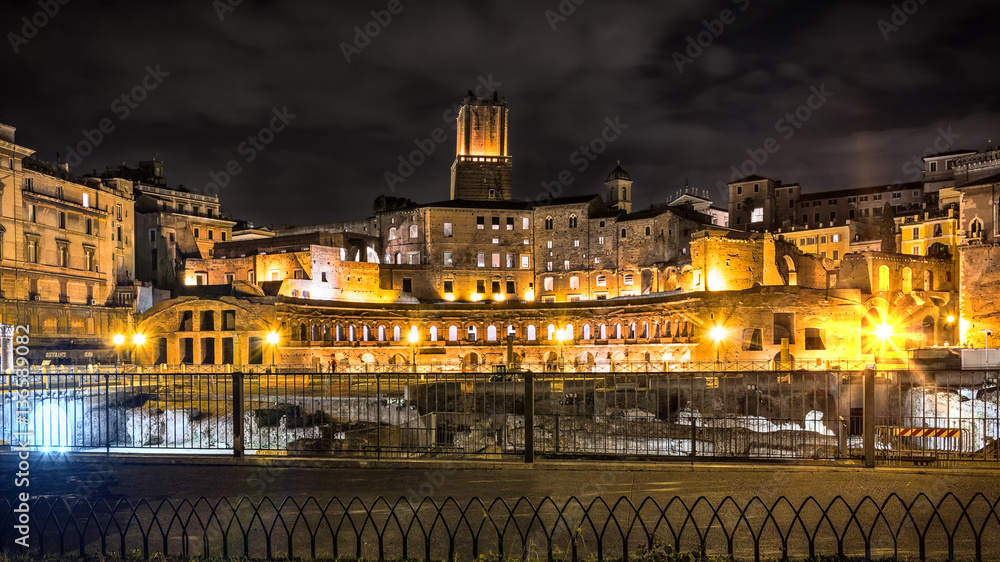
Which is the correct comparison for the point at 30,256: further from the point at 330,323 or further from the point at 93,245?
the point at 330,323

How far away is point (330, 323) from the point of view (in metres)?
55.2

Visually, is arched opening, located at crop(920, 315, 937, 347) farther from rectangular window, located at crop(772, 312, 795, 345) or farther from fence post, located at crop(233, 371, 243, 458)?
fence post, located at crop(233, 371, 243, 458)

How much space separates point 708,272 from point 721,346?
9.24 meters

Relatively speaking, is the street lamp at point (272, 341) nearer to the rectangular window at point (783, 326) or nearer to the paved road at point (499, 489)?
the rectangular window at point (783, 326)

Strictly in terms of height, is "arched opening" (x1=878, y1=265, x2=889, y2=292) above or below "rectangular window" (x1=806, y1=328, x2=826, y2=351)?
above

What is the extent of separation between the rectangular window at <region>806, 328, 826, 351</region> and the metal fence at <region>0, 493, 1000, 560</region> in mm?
43265

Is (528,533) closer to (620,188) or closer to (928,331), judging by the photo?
(928,331)

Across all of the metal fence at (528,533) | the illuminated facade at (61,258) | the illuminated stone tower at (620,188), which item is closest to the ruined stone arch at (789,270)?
the illuminated stone tower at (620,188)

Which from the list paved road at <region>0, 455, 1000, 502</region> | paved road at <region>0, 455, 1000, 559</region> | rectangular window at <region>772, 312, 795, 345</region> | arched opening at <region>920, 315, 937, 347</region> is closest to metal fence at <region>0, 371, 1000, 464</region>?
paved road at <region>0, 455, 1000, 502</region>

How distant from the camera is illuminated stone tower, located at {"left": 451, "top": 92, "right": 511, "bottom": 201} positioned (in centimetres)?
7806

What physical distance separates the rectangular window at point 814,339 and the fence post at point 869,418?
41.7m

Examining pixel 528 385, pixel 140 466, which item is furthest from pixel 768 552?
pixel 140 466

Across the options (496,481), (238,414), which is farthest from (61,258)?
(496,481)

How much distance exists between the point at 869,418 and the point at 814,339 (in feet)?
139
